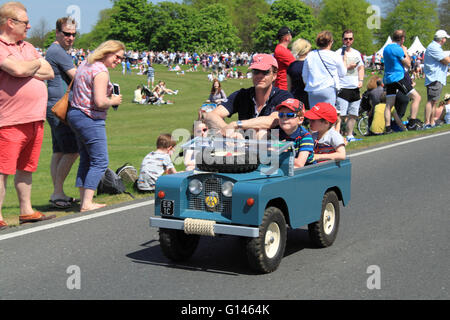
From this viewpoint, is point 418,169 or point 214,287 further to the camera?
point 418,169

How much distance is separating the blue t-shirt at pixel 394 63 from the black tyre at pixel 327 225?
909 centimetres

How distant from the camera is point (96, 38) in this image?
159250 millimetres

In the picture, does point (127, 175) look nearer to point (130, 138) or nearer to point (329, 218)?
point (329, 218)

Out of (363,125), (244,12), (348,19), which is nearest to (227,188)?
(363,125)

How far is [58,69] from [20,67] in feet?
5.08

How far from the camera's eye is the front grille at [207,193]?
17.0ft

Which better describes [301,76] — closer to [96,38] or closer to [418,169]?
[418,169]

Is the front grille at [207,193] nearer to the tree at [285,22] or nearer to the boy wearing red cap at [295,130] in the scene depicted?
the boy wearing red cap at [295,130]


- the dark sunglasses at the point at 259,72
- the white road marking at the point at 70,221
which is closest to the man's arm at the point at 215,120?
the dark sunglasses at the point at 259,72

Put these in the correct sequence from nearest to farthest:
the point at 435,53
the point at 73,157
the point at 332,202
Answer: the point at 332,202
the point at 73,157
the point at 435,53

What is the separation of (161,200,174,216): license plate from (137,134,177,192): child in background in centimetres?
326

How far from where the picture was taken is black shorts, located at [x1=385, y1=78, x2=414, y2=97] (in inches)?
582

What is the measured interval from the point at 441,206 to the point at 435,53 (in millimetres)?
8566
